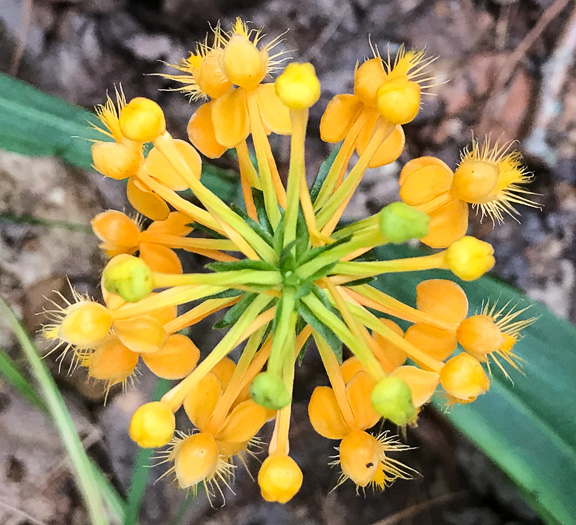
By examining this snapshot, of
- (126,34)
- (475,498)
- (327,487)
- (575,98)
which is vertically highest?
(126,34)

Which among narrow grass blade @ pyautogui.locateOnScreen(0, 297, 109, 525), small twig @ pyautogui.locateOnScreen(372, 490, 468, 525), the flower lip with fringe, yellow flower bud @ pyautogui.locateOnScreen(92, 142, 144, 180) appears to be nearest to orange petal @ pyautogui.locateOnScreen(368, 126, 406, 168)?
the flower lip with fringe

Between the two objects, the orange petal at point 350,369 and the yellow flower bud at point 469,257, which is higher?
the orange petal at point 350,369

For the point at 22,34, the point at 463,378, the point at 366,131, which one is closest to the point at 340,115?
the point at 366,131

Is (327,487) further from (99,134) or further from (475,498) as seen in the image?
(99,134)

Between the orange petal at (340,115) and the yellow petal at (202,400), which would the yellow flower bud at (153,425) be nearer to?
the yellow petal at (202,400)

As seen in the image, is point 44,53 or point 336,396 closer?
point 336,396

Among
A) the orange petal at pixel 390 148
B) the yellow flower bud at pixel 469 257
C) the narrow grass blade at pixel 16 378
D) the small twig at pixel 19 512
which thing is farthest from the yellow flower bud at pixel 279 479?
the small twig at pixel 19 512

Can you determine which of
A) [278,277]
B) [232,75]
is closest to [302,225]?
[278,277]
